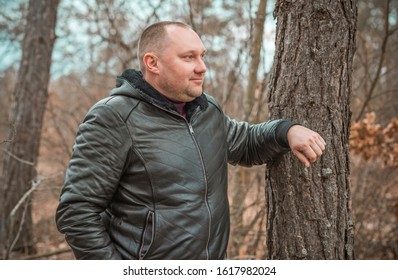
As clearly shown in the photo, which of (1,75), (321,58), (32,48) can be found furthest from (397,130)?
(1,75)

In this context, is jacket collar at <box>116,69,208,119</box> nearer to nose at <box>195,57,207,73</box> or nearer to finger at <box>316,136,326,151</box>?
nose at <box>195,57,207,73</box>

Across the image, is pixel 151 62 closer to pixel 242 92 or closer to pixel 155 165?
pixel 155 165

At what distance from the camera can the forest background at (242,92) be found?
5.14 meters

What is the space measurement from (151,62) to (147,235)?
917 millimetres

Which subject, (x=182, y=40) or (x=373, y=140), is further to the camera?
(x=373, y=140)

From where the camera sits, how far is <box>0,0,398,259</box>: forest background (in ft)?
16.9

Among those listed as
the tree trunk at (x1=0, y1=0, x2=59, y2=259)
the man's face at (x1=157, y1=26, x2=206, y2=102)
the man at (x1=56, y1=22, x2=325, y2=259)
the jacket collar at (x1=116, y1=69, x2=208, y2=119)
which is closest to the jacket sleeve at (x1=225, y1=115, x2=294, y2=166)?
the man at (x1=56, y1=22, x2=325, y2=259)

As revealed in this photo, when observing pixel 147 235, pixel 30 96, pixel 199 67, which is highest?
pixel 30 96

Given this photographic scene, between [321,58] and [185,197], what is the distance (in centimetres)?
109

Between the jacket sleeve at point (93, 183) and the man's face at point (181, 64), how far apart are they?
35cm

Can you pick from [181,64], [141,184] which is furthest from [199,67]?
[141,184]

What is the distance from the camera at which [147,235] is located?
91.1 inches

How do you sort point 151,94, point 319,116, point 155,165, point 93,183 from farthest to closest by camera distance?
point 319,116, point 151,94, point 155,165, point 93,183

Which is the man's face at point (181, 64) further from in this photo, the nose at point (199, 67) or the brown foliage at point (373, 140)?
the brown foliage at point (373, 140)
